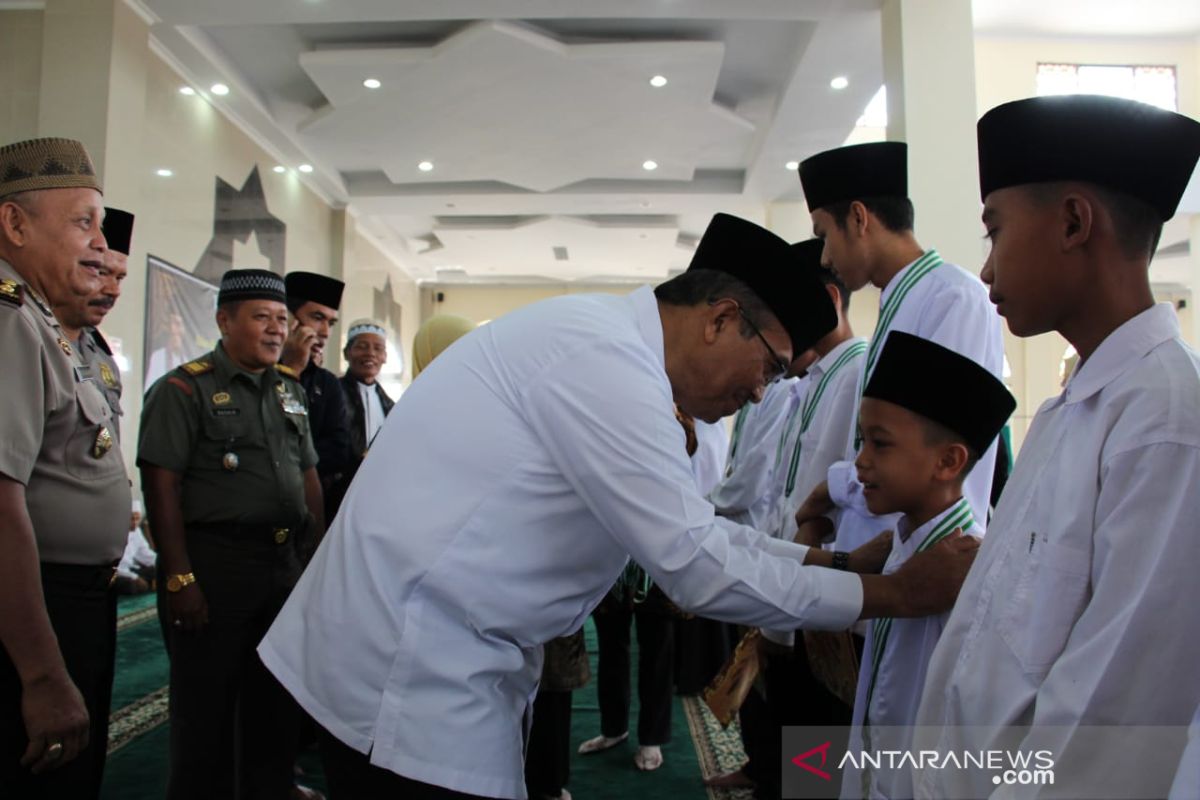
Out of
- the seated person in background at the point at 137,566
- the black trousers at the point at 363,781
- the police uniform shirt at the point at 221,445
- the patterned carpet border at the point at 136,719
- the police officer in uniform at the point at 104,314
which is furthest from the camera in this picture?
the seated person in background at the point at 137,566

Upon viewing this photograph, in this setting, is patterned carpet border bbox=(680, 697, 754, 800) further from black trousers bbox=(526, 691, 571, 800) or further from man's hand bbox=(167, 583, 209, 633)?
man's hand bbox=(167, 583, 209, 633)

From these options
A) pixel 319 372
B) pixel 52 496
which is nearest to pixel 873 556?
pixel 52 496

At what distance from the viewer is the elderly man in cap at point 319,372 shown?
4105 millimetres

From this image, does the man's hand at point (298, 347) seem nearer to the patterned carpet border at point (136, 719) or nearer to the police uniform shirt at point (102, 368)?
the police uniform shirt at point (102, 368)

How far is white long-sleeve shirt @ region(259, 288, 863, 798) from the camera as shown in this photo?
3.93ft

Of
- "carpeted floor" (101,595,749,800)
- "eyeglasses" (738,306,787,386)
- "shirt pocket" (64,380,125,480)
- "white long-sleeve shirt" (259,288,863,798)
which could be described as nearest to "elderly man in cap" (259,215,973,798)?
"white long-sleeve shirt" (259,288,863,798)

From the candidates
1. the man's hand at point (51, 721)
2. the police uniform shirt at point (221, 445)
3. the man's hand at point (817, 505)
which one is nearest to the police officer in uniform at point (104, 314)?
the police uniform shirt at point (221, 445)

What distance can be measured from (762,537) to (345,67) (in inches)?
263

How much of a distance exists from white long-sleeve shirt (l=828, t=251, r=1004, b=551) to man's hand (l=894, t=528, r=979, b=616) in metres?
0.51

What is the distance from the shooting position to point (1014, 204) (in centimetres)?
111

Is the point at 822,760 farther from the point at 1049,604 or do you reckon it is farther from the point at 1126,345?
the point at 1126,345

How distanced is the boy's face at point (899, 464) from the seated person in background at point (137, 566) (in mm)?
6190

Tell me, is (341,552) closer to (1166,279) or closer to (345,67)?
(345,67)

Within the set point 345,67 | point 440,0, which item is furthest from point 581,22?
point 345,67
